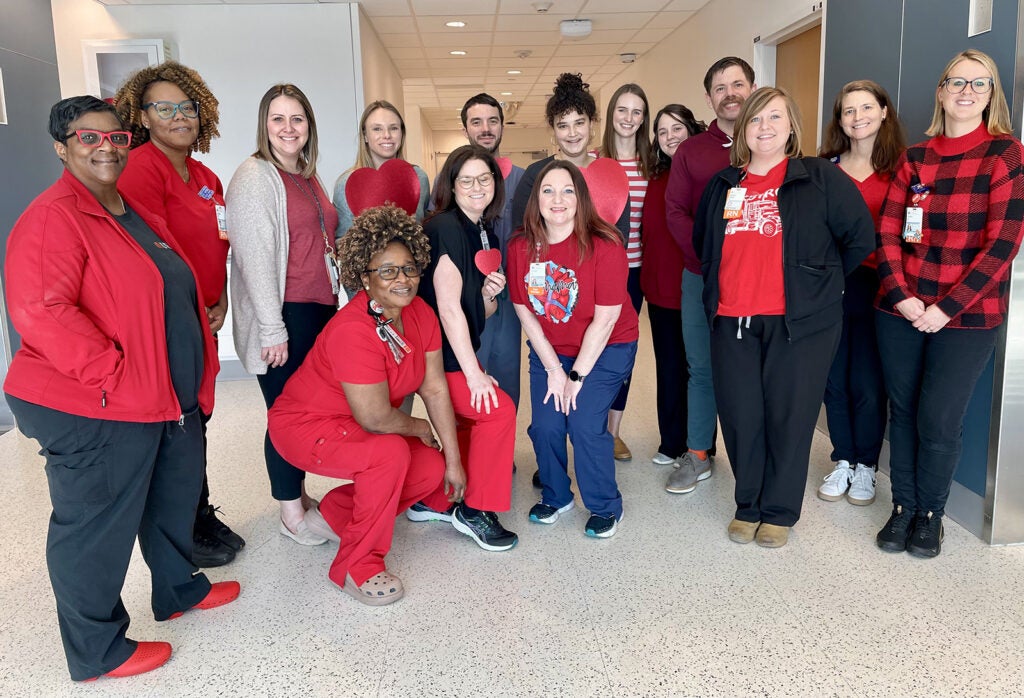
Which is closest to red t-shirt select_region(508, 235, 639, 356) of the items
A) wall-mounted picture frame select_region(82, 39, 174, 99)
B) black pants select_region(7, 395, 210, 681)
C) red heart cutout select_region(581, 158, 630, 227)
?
red heart cutout select_region(581, 158, 630, 227)

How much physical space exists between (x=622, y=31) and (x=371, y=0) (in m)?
2.80

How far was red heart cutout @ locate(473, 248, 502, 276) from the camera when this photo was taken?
9.12 feet

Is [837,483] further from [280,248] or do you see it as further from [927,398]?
[280,248]

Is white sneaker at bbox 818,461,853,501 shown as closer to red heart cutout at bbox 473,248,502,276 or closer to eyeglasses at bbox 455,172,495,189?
red heart cutout at bbox 473,248,502,276

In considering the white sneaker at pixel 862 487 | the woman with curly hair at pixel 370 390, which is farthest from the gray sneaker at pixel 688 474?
the woman with curly hair at pixel 370 390

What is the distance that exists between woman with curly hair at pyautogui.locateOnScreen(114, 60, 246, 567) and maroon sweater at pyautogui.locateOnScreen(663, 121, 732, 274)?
1.78 m

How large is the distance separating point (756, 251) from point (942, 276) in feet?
2.15

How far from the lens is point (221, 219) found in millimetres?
2672

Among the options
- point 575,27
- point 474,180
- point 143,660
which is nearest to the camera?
point 143,660

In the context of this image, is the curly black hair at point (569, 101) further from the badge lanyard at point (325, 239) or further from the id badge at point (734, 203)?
the badge lanyard at point (325, 239)

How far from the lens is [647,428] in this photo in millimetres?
4348

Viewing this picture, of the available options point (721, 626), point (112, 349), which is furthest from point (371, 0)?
point (721, 626)

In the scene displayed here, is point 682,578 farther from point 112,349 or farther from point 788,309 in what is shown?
point 112,349

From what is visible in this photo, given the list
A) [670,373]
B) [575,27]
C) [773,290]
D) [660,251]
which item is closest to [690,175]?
[660,251]
